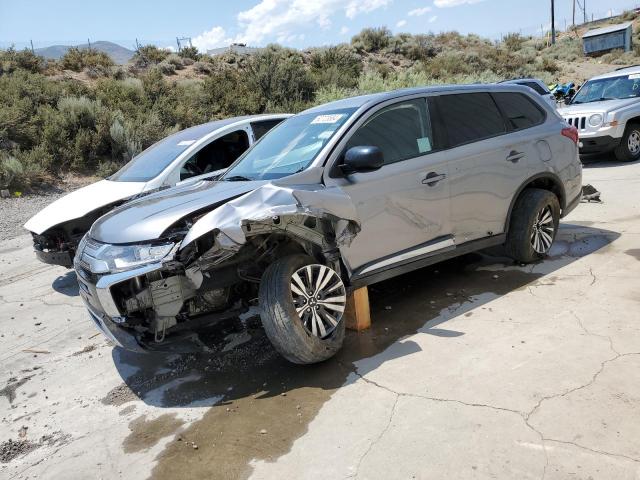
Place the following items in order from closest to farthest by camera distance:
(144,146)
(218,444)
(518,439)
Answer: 1. (518,439)
2. (218,444)
3. (144,146)

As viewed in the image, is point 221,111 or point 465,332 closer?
point 465,332

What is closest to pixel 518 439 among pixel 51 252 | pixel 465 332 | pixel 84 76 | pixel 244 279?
pixel 465 332

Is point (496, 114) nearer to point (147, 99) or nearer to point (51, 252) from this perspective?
point (51, 252)

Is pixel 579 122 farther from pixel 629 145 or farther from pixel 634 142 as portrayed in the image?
pixel 634 142

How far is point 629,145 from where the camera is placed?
1131 centimetres

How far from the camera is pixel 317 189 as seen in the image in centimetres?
392

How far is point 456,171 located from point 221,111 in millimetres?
15545

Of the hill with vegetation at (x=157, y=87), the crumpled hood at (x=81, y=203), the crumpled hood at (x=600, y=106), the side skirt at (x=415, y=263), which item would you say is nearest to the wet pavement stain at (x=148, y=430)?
the side skirt at (x=415, y=263)

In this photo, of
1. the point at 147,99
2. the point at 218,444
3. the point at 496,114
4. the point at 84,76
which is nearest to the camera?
the point at 218,444

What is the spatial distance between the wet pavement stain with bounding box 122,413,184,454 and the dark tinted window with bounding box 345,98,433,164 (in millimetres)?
2370

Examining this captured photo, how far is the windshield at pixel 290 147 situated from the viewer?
4.26 meters

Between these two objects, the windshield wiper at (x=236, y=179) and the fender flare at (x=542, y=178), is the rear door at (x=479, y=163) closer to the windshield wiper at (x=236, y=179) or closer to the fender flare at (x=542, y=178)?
the fender flare at (x=542, y=178)

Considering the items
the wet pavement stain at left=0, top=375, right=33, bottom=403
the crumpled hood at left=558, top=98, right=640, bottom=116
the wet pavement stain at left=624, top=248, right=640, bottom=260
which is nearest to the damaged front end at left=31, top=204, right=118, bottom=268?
the wet pavement stain at left=0, top=375, right=33, bottom=403

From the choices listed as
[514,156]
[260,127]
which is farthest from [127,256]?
[260,127]
